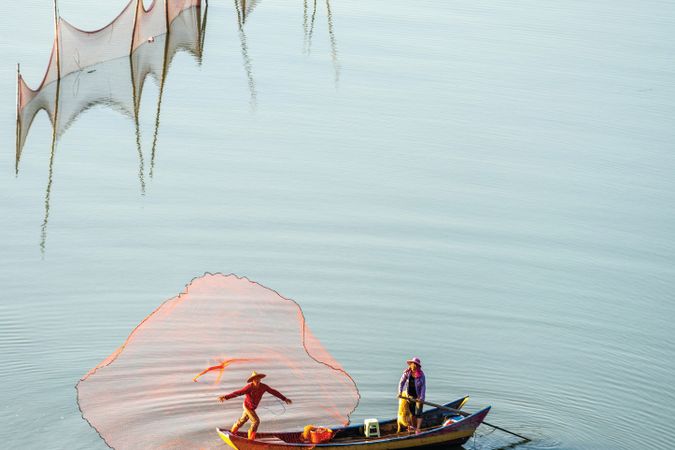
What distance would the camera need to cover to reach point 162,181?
2344cm

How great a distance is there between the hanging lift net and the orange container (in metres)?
11.1

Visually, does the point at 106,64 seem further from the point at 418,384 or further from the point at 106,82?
the point at 418,384

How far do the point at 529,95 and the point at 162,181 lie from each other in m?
12.8

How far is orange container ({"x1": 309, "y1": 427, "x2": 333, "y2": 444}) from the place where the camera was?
48.6ft

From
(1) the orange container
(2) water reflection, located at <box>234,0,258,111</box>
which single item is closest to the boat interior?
(1) the orange container

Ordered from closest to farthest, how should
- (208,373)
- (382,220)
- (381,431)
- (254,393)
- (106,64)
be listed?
(254,393)
(381,431)
(208,373)
(382,220)
(106,64)

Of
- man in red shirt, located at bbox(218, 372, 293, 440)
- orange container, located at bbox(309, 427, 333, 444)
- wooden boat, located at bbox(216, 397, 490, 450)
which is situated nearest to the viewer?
wooden boat, located at bbox(216, 397, 490, 450)

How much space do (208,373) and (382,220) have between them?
670cm

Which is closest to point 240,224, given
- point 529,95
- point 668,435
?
point 668,435

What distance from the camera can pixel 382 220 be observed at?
22297 mm

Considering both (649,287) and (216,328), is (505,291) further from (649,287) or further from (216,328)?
(216,328)

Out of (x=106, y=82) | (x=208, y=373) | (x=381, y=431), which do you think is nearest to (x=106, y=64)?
(x=106, y=82)

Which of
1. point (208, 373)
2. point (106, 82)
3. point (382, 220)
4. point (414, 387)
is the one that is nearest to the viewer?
point (414, 387)

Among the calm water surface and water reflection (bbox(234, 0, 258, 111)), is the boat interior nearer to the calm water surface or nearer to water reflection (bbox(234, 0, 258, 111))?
the calm water surface
